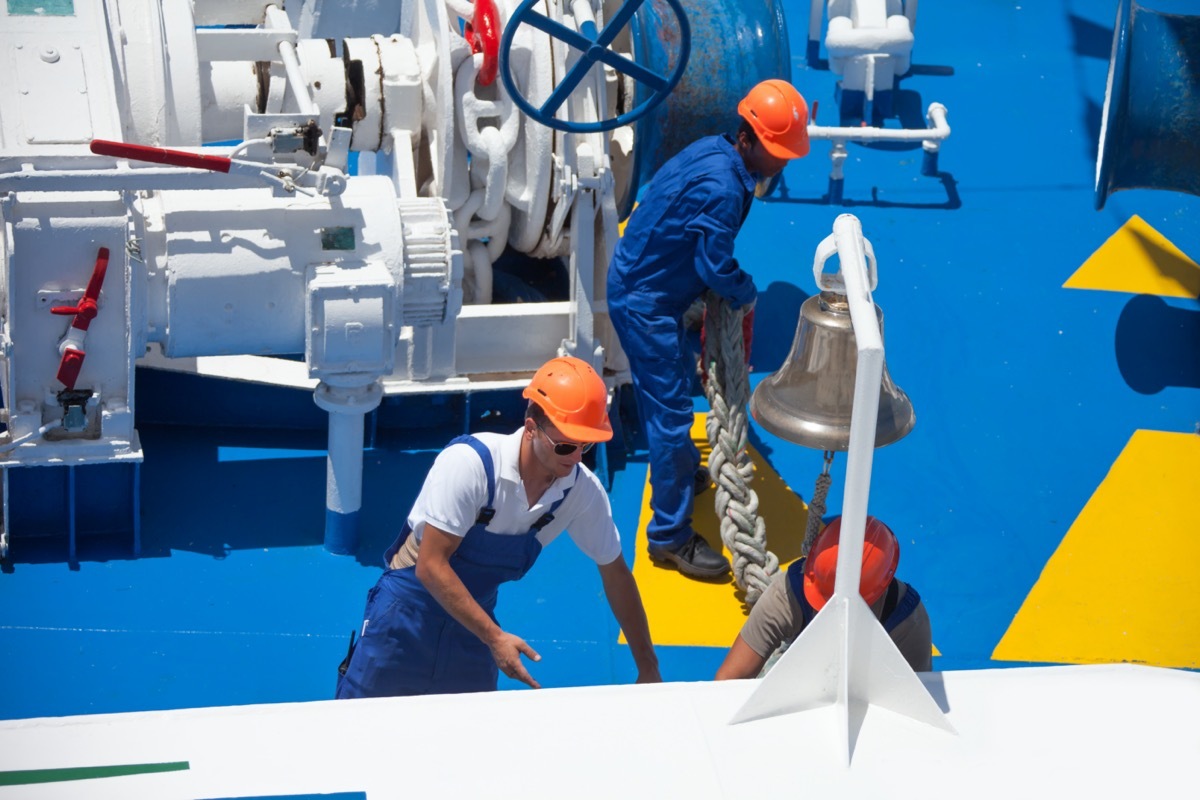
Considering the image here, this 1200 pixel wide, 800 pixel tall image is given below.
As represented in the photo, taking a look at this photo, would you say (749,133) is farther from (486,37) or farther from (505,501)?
(505,501)

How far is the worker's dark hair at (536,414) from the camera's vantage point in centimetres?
358

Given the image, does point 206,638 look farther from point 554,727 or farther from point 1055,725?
point 1055,725

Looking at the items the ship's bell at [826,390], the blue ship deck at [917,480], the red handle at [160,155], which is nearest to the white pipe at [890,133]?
the blue ship deck at [917,480]

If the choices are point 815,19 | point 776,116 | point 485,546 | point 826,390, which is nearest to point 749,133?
point 776,116

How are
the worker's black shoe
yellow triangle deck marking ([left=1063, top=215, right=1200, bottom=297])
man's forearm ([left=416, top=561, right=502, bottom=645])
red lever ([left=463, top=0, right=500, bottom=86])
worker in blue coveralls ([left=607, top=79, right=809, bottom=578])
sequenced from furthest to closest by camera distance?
yellow triangle deck marking ([left=1063, top=215, right=1200, bottom=297]), red lever ([left=463, top=0, right=500, bottom=86]), the worker's black shoe, worker in blue coveralls ([left=607, top=79, right=809, bottom=578]), man's forearm ([left=416, top=561, right=502, bottom=645])

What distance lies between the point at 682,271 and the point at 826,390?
1766mm

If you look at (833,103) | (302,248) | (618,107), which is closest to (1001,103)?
(833,103)

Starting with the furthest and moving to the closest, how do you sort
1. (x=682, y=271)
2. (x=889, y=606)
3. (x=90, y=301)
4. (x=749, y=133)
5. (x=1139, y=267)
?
1. (x=1139, y=267)
2. (x=682, y=271)
3. (x=749, y=133)
4. (x=90, y=301)
5. (x=889, y=606)

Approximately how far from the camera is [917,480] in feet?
19.2

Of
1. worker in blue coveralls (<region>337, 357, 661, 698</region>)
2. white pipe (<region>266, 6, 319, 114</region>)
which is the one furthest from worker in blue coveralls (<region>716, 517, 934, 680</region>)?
white pipe (<region>266, 6, 319, 114</region>)

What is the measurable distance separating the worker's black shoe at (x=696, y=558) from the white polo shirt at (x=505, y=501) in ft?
5.17

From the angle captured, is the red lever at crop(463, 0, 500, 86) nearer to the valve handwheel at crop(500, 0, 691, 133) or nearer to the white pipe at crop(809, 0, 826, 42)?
the valve handwheel at crop(500, 0, 691, 133)

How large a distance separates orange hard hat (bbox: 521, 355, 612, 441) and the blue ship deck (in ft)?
4.92

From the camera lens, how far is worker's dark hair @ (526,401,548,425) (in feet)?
11.7
